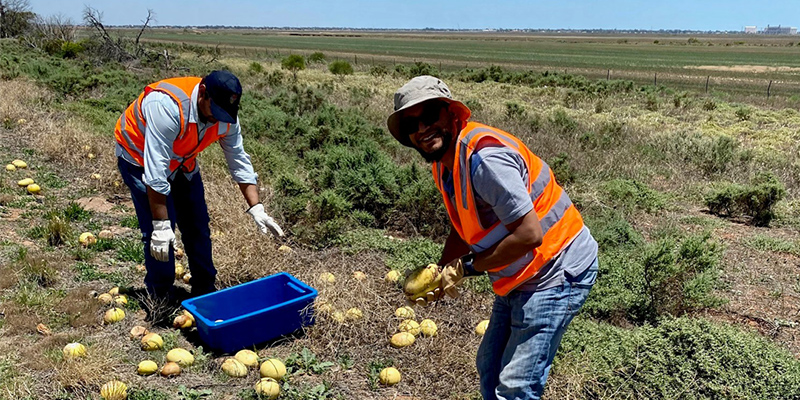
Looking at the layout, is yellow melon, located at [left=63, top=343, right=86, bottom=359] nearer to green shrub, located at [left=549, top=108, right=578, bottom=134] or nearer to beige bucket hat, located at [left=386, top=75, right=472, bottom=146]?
beige bucket hat, located at [left=386, top=75, right=472, bottom=146]

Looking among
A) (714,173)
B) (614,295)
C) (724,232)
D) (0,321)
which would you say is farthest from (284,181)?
(714,173)

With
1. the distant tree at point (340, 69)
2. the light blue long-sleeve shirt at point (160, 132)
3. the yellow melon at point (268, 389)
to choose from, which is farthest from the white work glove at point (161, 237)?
the distant tree at point (340, 69)

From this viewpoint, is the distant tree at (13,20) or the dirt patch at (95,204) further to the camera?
the distant tree at (13,20)

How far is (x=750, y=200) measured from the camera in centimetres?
744

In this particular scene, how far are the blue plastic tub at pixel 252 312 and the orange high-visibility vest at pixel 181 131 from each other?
3.21 ft

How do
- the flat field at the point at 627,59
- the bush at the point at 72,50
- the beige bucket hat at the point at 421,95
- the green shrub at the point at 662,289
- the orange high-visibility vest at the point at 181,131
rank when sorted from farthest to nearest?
1. the flat field at the point at 627,59
2. the bush at the point at 72,50
3. the green shrub at the point at 662,289
4. the orange high-visibility vest at the point at 181,131
5. the beige bucket hat at the point at 421,95

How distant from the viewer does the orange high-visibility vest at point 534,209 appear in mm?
2266

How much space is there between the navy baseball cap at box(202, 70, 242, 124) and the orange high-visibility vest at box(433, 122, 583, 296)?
1668 millimetres

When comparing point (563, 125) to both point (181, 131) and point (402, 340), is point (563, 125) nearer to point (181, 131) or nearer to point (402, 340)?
point (402, 340)

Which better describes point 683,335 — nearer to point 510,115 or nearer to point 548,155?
→ point 548,155

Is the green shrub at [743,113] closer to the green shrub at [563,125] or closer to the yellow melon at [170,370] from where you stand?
the green shrub at [563,125]

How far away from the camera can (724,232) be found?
22.7 feet

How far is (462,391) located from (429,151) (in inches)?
70.0

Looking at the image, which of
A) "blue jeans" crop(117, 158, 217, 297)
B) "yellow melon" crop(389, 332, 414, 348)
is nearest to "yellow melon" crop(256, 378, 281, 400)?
"yellow melon" crop(389, 332, 414, 348)
